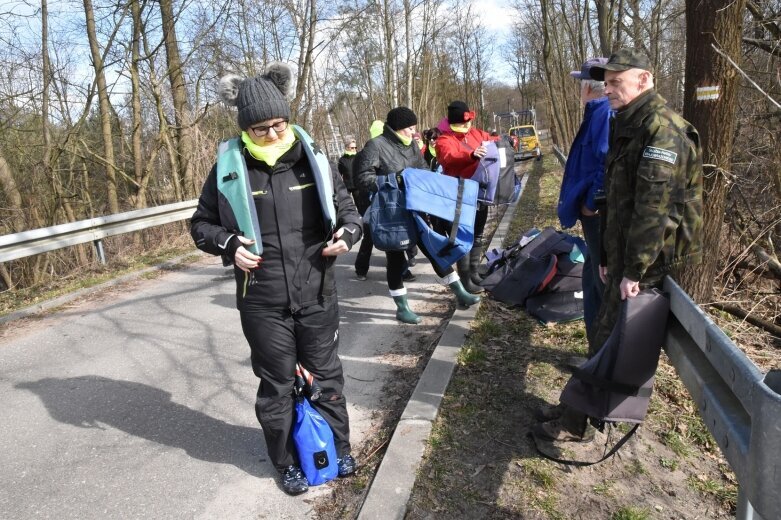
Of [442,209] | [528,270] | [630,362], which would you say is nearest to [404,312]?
[442,209]

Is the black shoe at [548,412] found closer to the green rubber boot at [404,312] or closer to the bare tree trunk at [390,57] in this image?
the green rubber boot at [404,312]

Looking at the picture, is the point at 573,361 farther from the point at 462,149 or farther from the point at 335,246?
the point at 462,149

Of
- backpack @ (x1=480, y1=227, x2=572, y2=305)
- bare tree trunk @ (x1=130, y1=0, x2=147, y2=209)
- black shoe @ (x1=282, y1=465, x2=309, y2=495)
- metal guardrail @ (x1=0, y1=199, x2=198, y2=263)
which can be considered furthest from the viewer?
bare tree trunk @ (x1=130, y1=0, x2=147, y2=209)

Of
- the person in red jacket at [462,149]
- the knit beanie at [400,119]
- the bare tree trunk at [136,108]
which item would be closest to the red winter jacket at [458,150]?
the person in red jacket at [462,149]

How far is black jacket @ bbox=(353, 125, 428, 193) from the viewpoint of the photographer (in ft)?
16.9

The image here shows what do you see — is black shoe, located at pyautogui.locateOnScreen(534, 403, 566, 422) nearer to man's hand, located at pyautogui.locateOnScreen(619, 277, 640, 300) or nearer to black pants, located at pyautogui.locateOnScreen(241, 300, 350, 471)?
man's hand, located at pyautogui.locateOnScreen(619, 277, 640, 300)

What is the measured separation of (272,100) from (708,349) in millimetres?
2123

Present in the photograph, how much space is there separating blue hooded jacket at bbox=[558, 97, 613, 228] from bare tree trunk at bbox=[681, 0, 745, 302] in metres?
0.92

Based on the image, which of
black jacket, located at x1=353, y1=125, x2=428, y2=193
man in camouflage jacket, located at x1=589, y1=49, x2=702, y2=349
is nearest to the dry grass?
man in camouflage jacket, located at x1=589, y1=49, x2=702, y2=349

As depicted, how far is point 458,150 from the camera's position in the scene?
562cm

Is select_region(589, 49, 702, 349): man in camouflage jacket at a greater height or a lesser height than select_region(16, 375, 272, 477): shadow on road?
greater

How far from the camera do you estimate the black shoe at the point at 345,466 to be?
2979mm

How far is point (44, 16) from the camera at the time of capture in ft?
34.5

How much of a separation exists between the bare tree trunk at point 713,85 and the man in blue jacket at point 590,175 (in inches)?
36.0
